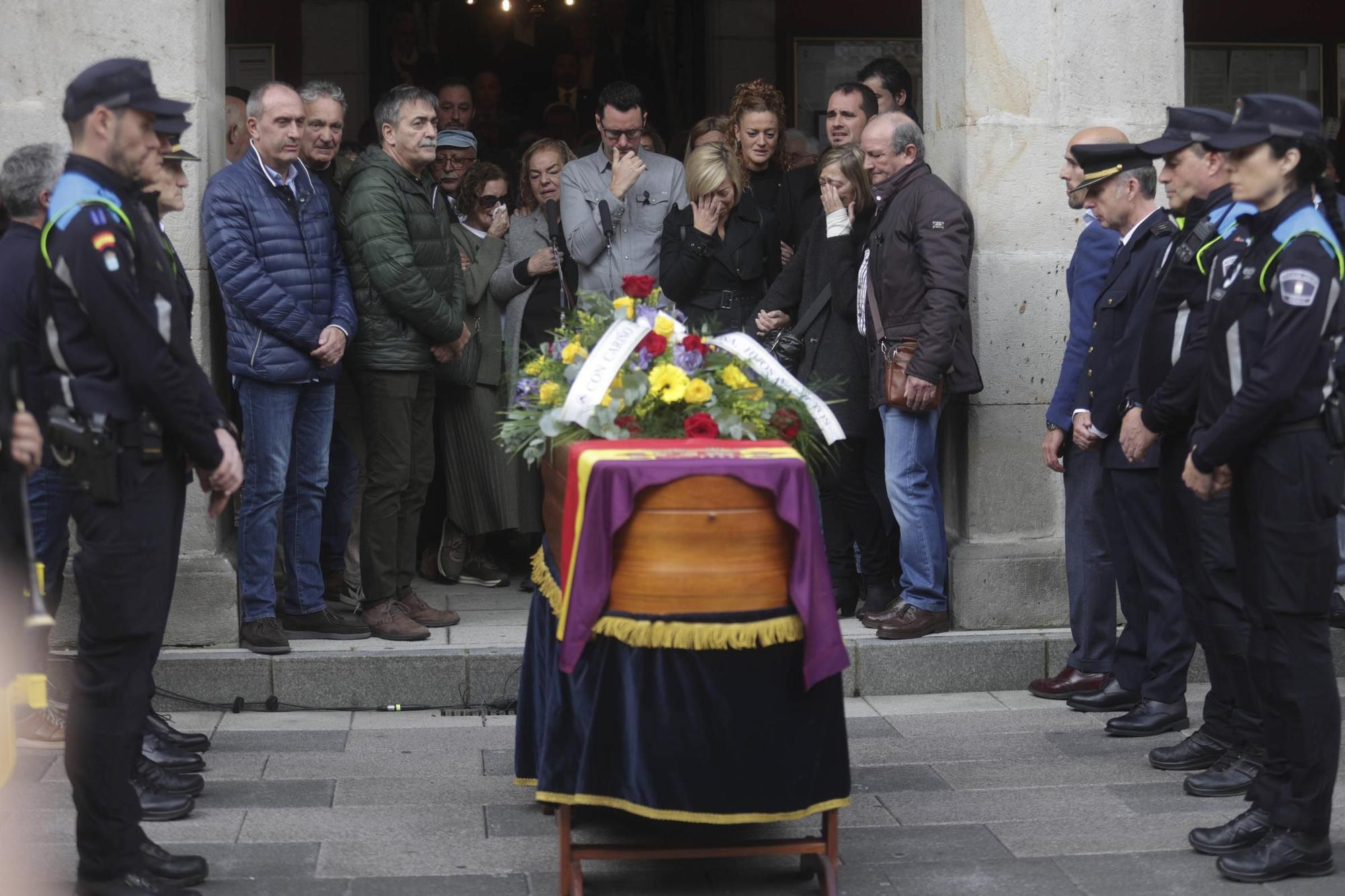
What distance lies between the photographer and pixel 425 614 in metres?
7.68

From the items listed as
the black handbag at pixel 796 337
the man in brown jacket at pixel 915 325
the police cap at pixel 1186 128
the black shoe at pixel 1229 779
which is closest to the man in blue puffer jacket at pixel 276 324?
the black handbag at pixel 796 337

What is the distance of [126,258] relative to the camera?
461 centimetres

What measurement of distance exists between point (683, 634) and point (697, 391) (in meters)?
0.79

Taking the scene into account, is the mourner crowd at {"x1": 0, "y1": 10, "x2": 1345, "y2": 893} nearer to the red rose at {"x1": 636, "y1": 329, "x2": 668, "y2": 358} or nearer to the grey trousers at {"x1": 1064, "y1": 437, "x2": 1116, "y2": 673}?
the grey trousers at {"x1": 1064, "y1": 437, "x2": 1116, "y2": 673}

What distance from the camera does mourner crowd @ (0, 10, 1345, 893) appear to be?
470 centimetres

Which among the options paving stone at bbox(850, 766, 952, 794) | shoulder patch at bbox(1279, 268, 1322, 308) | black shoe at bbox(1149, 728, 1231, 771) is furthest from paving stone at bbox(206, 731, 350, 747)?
shoulder patch at bbox(1279, 268, 1322, 308)

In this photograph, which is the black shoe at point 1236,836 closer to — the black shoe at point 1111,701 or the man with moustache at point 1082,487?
the black shoe at point 1111,701

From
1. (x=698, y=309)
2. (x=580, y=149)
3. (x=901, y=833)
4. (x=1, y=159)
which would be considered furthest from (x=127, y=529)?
(x=580, y=149)

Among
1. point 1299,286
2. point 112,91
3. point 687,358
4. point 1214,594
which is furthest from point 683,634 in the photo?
point 1214,594

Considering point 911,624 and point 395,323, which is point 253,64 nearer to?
point 395,323

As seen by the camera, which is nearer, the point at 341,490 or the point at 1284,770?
the point at 1284,770

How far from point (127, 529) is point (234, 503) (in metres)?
3.13

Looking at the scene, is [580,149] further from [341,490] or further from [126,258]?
[126,258]

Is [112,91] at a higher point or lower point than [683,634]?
higher
